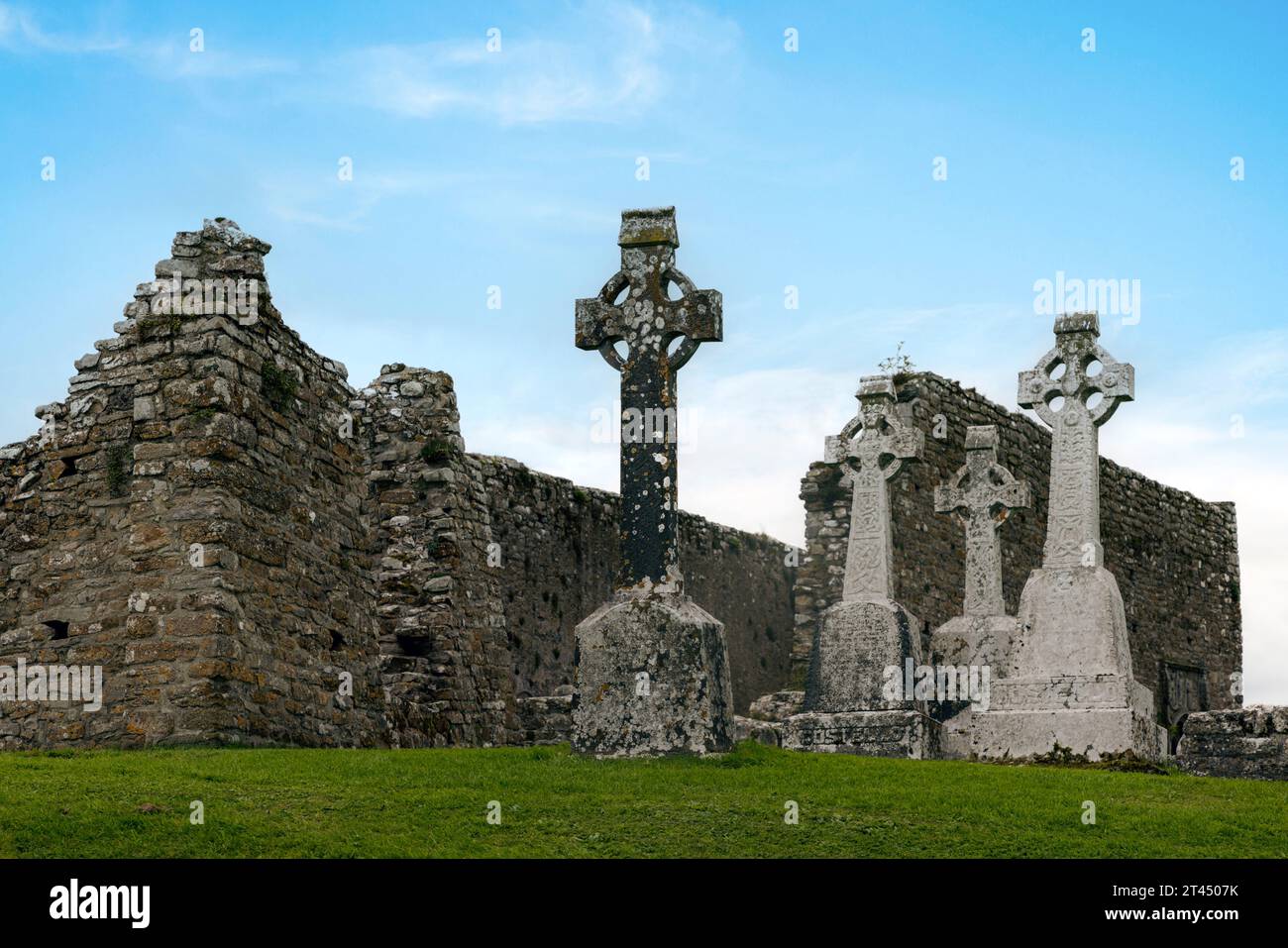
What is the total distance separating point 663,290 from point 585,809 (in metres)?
4.71

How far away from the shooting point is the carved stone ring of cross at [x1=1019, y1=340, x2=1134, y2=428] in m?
16.1

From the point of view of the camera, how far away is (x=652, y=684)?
11.7 meters

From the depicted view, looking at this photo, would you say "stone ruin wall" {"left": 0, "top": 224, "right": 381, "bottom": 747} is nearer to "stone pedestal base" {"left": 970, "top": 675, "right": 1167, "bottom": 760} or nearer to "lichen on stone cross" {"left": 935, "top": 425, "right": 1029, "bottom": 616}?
"stone pedestal base" {"left": 970, "top": 675, "right": 1167, "bottom": 760}

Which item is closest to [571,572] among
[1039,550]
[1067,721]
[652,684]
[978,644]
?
[978,644]

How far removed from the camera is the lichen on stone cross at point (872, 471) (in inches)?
659

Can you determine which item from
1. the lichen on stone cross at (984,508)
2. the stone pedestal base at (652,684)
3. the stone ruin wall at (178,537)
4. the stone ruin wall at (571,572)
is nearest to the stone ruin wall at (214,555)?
the stone ruin wall at (178,537)

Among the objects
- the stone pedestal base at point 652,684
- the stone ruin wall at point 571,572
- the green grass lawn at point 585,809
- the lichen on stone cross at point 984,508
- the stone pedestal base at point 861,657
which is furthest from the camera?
the stone ruin wall at point 571,572

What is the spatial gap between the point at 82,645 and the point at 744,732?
626 cm

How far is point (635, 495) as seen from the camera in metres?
12.5

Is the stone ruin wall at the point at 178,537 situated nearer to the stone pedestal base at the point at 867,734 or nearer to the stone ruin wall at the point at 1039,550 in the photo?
the stone pedestal base at the point at 867,734

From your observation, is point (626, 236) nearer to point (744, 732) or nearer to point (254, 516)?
point (254, 516)

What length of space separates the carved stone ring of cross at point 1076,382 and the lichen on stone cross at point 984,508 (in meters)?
1.61
